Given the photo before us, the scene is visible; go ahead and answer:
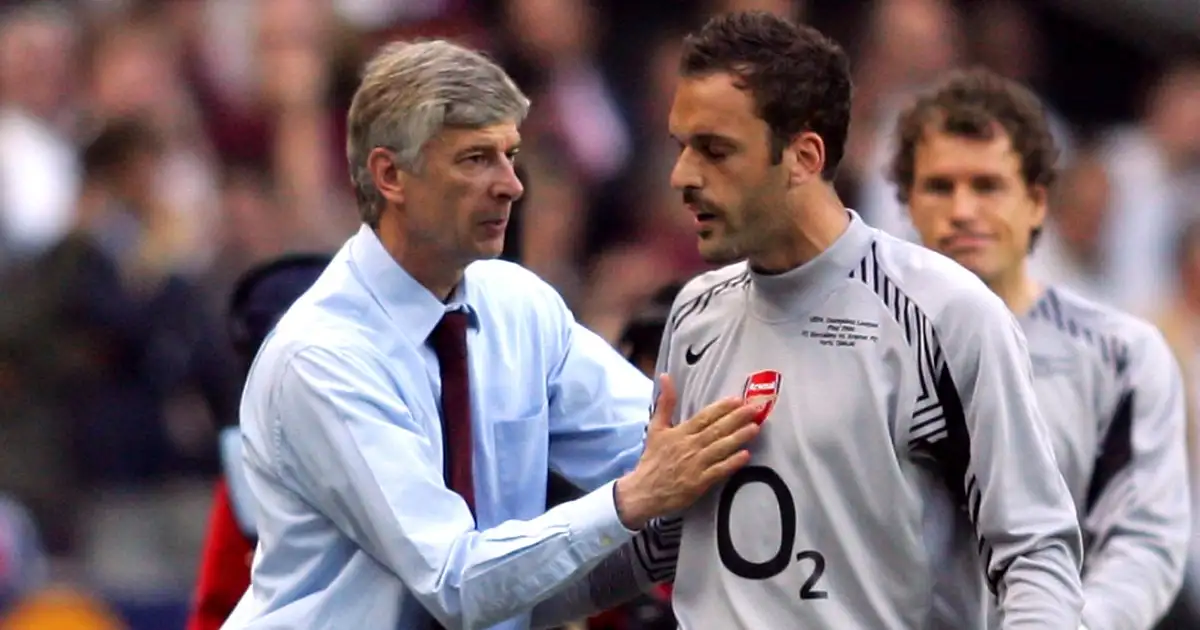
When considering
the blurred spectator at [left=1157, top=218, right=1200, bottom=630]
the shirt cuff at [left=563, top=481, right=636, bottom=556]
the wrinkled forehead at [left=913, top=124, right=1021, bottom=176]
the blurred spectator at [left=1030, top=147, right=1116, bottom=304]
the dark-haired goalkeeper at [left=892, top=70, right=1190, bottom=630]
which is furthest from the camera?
the blurred spectator at [left=1030, top=147, right=1116, bottom=304]

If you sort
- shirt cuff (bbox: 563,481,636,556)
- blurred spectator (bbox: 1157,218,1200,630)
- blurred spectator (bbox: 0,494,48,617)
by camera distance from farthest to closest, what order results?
blurred spectator (bbox: 0,494,48,617), blurred spectator (bbox: 1157,218,1200,630), shirt cuff (bbox: 563,481,636,556)

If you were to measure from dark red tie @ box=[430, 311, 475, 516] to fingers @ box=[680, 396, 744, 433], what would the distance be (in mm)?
544

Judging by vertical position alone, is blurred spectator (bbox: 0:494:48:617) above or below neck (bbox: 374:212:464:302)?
below

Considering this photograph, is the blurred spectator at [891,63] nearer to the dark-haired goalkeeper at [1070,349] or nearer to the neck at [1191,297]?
the neck at [1191,297]

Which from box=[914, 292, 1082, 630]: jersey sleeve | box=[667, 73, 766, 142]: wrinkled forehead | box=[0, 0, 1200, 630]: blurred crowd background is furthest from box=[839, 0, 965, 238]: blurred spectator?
box=[914, 292, 1082, 630]: jersey sleeve

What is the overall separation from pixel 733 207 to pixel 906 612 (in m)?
0.79

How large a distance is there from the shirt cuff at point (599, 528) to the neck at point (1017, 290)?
1363 millimetres

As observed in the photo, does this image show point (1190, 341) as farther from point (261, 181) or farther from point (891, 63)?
point (261, 181)

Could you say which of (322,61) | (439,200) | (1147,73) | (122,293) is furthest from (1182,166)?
(439,200)

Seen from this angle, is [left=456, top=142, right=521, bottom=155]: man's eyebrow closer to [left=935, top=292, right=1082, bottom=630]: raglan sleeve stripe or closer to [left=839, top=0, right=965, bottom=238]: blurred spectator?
[left=935, top=292, right=1082, bottom=630]: raglan sleeve stripe

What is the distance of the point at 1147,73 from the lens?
459 inches

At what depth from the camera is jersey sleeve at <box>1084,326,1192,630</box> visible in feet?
17.0

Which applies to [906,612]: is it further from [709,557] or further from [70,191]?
[70,191]

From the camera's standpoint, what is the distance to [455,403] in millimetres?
4730
